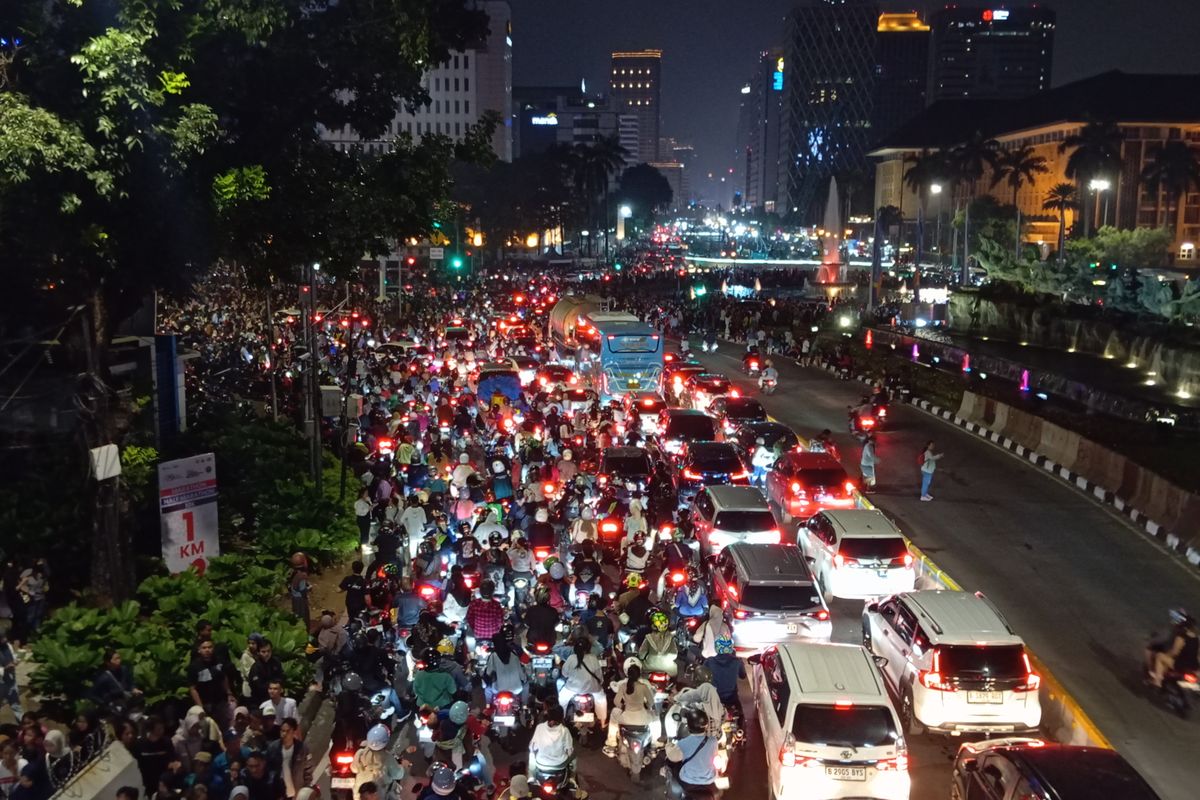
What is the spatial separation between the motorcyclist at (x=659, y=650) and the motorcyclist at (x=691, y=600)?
68.5 inches

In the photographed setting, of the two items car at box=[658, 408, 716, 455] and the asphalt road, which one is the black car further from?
the asphalt road

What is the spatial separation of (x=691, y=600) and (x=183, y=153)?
7970 millimetres

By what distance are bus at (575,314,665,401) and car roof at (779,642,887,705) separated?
22375 millimetres

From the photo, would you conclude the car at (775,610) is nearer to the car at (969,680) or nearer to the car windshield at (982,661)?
the car at (969,680)

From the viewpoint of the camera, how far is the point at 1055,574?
61.1ft

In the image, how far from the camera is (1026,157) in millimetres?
110000

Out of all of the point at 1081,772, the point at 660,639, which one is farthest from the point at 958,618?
the point at 1081,772

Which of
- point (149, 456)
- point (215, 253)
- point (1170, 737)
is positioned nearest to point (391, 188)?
point (215, 253)

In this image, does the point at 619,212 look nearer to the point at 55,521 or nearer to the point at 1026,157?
the point at 1026,157

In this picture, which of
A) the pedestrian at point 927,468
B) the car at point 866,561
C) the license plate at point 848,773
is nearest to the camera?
the license plate at point 848,773

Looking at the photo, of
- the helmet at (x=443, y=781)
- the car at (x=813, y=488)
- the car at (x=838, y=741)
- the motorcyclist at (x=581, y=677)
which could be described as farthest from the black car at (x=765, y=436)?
the helmet at (x=443, y=781)

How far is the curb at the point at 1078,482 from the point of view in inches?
785

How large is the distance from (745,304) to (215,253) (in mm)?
52093

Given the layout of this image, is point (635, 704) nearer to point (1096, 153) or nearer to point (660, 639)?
point (660, 639)
